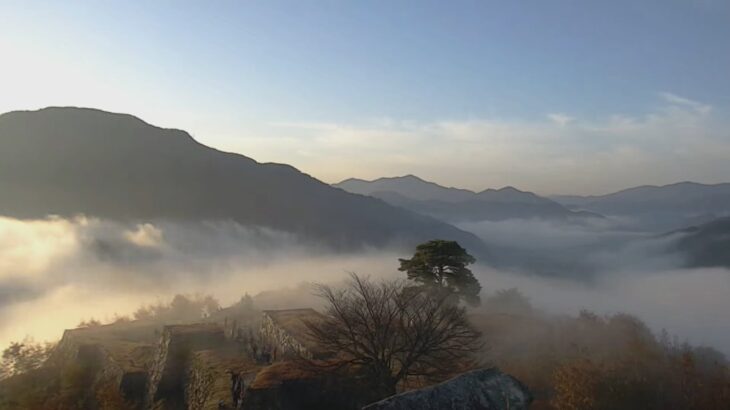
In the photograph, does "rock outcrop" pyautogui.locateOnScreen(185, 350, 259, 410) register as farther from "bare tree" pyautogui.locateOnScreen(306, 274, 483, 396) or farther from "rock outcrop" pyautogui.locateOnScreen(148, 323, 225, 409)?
"bare tree" pyautogui.locateOnScreen(306, 274, 483, 396)

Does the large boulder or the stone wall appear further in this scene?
the stone wall

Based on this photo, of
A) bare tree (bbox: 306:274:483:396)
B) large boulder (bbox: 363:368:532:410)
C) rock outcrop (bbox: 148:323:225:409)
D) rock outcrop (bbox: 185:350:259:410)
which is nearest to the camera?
large boulder (bbox: 363:368:532:410)

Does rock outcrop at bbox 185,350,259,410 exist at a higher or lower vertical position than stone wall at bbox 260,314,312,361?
lower

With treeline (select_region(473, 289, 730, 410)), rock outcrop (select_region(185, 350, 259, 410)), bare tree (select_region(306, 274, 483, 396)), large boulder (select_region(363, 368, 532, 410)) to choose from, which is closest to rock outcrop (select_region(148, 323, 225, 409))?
rock outcrop (select_region(185, 350, 259, 410))

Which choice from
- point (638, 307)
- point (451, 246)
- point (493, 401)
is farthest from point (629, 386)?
point (638, 307)

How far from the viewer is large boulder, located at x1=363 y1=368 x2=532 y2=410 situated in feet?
42.3

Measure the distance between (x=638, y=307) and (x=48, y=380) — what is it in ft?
650

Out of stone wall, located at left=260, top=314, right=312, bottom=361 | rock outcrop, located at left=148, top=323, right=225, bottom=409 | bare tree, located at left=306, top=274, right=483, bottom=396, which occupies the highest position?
bare tree, located at left=306, top=274, right=483, bottom=396

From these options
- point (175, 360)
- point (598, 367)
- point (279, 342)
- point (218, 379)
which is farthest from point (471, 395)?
point (175, 360)

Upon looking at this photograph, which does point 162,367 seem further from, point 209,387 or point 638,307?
point 638,307

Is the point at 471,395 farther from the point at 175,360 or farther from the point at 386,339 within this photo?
the point at 175,360

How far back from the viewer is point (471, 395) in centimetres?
1373

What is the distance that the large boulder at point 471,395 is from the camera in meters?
12.9

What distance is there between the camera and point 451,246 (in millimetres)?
45406
